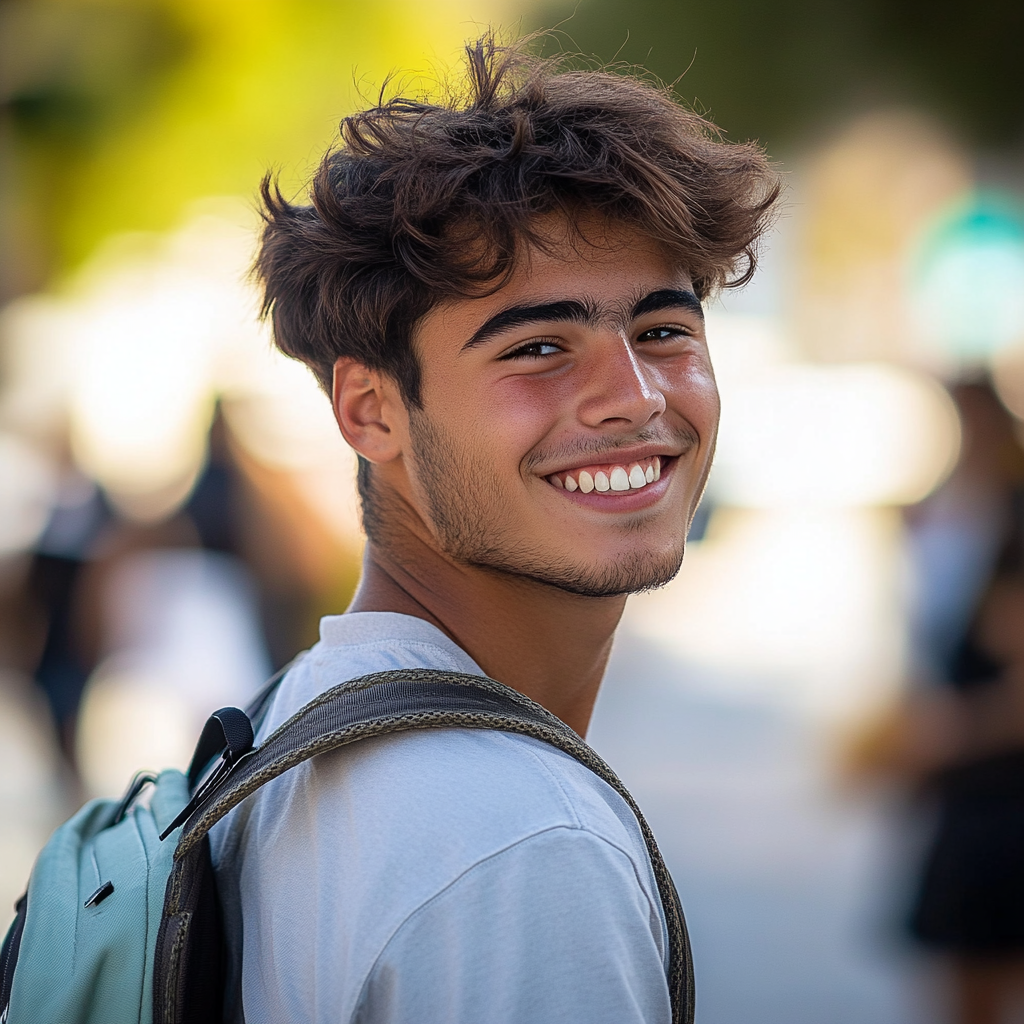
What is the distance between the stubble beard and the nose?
164 millimetres

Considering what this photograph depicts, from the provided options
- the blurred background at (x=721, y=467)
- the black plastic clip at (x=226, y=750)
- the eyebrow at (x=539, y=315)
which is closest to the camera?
the black plastic clip at (x=226, y=750)

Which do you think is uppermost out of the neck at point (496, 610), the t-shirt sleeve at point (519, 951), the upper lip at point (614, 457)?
the upper lip at point (614, 457)

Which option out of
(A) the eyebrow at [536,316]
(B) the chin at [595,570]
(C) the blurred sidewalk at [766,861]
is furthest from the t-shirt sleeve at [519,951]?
(C) the blurred sidewalk at [766,861]

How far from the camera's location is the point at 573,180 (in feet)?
5.65

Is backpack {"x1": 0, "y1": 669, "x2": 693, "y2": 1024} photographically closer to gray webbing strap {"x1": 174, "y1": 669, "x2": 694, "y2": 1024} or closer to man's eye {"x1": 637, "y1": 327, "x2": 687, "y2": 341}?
gray webbing strap {"x1": 174, "y1": 669, "x2": 694, "y2": 1024}

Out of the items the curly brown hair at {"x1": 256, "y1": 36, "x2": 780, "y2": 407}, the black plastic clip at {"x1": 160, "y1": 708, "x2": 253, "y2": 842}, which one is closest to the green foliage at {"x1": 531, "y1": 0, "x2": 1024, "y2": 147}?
the curly brown hair at {"x1": 256, "y1": 36, "x2": 780, "y2": 407}

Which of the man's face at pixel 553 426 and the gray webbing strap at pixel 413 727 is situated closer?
the gray webbing strap at pixel 413 727

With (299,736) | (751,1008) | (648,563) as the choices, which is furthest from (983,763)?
(299,736)

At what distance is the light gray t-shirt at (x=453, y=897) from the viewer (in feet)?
3.77

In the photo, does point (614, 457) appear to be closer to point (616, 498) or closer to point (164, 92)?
point (616, 498)

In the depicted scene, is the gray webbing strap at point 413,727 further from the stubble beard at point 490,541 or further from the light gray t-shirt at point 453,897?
the stubble beard at point 490,541

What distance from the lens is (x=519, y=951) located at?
1.14 metres

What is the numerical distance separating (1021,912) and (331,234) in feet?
9.58

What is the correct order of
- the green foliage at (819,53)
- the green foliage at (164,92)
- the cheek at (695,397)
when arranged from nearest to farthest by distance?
1. the cheek at (695,397)
2. the green foliage at (819,53)
3. the green foliage at (164,92)
